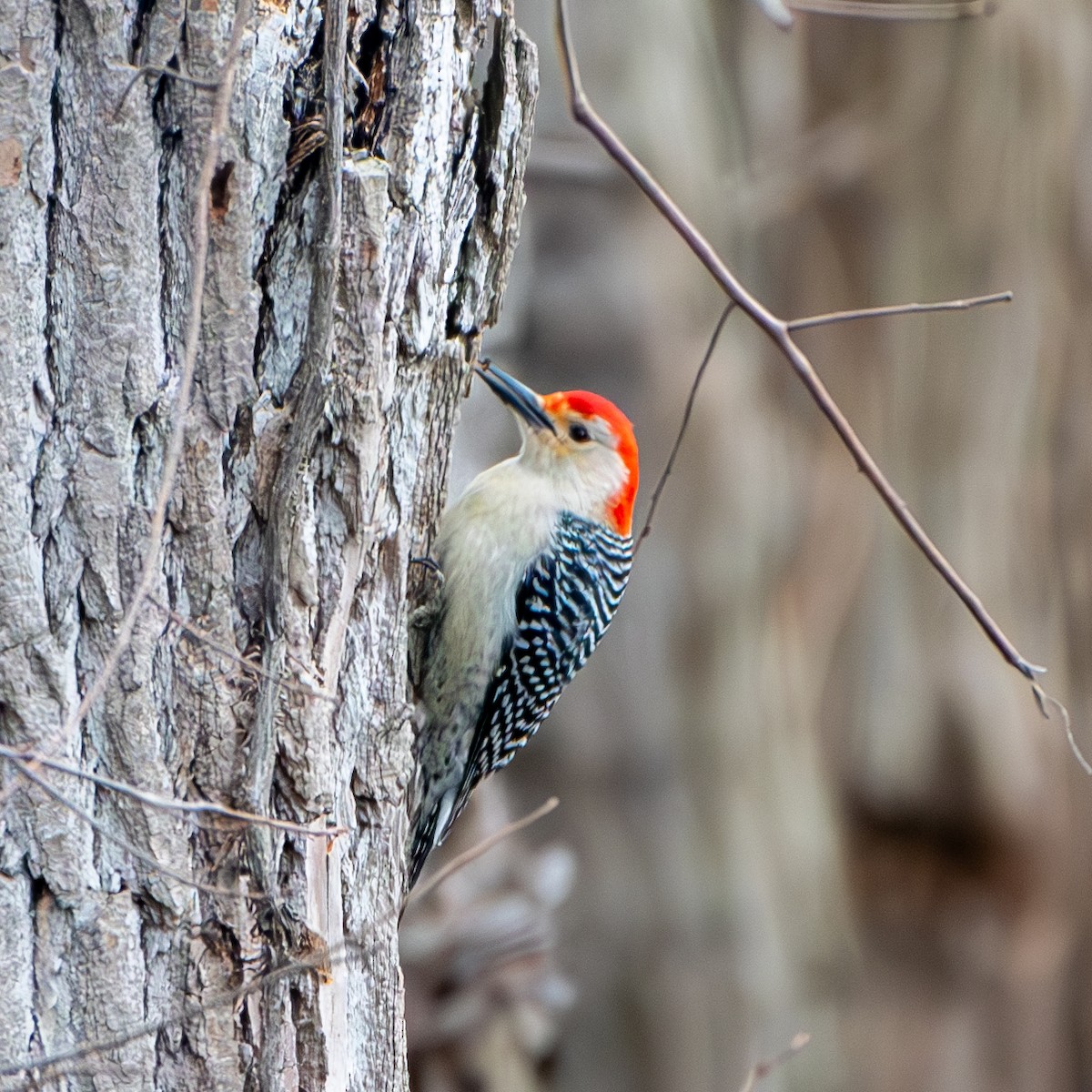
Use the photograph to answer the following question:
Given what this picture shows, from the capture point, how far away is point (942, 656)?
6352mm

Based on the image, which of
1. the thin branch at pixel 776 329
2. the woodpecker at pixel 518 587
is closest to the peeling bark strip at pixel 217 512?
the thin branch at pixel 776 329

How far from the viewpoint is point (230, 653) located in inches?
69.1

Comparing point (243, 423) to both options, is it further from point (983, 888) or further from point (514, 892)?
point (983, 888)

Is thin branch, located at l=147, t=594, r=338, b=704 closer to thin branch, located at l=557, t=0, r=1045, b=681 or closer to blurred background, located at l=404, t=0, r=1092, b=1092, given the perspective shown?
thin branch, located at l=557, t=0, r=1045, b=681

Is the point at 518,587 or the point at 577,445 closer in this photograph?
the point at 518,587

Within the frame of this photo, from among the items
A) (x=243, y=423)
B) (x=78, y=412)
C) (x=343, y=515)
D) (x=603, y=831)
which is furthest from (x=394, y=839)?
(x=603, y=831)

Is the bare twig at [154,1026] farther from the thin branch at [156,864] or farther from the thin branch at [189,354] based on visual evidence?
the thin branch at [189,354]

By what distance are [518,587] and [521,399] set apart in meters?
0.48

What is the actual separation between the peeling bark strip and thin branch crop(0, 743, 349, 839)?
0.02 metres

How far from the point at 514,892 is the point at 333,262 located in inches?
160

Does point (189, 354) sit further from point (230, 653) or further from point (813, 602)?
point (813, 602)

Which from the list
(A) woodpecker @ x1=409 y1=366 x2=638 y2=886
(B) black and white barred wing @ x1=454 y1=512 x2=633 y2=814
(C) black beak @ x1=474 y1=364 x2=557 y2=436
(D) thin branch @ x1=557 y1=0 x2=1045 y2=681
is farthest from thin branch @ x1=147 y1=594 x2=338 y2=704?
(C) black beak @ x1=474 y1=364 x2=557 y2=436

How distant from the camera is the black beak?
3.21m

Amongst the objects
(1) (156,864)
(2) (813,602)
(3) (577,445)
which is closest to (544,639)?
(3) (577,445)
